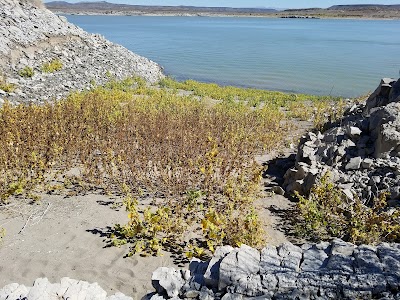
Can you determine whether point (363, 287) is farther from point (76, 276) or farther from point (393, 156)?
point (393, 156)

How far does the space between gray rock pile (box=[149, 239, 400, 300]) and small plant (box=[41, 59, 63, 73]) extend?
648 inches

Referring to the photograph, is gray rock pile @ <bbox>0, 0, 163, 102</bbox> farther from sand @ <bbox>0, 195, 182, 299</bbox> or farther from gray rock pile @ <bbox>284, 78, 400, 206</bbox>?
gray rock pile @ <bbox>284, 78, 400, 206</bbox>

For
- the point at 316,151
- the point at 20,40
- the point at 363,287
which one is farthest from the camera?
the point at 20,40

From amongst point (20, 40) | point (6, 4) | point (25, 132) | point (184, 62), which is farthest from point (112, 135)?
point (184, 62)

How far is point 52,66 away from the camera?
1919cm

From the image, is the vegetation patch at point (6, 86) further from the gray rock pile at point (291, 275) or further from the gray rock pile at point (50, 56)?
the gray rock pile at point (291, 275)

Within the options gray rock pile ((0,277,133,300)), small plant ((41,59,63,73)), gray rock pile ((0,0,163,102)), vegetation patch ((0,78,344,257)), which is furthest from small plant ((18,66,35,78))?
gray rock pile ((0,277,133,300))

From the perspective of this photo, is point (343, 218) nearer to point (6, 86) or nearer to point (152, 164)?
point (152, 164)

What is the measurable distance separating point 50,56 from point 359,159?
1731 centimetres

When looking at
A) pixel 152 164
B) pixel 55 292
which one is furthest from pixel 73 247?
pixel 152 164

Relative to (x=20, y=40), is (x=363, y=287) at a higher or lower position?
lower

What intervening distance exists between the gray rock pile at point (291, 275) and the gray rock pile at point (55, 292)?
0.69 metres

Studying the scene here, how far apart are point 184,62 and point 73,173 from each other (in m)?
29.7

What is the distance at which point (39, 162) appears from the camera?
8742mm
